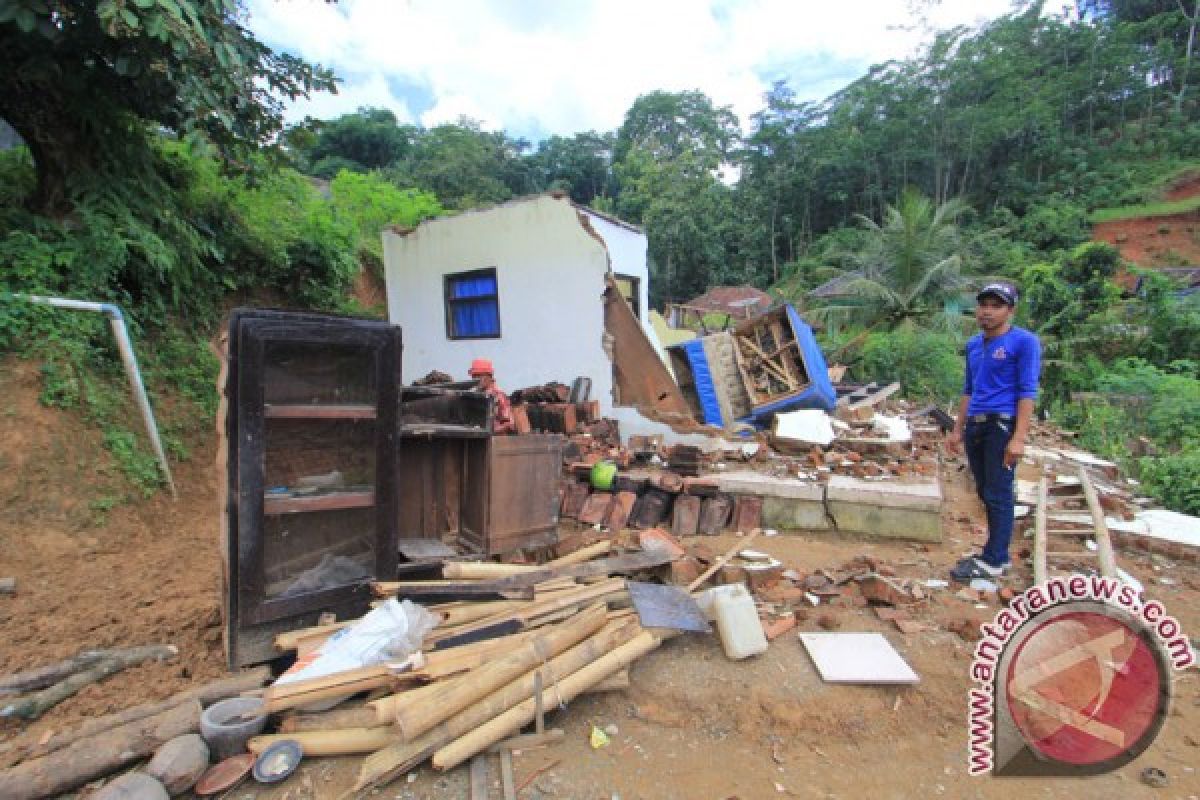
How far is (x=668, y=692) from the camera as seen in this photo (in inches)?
106

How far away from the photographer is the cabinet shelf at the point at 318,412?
2717 millimetres

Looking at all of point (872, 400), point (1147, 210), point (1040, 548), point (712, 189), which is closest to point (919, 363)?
point (872, 400)

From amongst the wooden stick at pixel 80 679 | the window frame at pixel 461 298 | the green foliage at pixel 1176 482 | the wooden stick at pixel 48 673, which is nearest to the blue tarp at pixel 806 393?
the green foliage at pixel 1176 482

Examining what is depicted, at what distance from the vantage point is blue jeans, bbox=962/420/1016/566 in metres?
3.53

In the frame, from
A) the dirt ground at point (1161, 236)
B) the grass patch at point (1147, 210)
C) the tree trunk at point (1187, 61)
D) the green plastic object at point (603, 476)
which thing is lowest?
the green plastic object at point (603, 476)

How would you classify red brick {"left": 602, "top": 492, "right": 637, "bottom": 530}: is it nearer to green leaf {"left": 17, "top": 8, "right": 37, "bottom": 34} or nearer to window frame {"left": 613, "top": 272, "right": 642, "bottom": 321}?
window frame {"left": 613, "top": 272, "right": 642, "bottom": 321}

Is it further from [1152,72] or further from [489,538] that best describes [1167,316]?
[1152,72]

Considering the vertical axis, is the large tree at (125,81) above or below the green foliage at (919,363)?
above

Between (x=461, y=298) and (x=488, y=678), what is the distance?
25.8ft

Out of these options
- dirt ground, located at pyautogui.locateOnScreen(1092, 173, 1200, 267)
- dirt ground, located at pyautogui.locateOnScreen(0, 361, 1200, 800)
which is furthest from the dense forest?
dirt ground, located at pyautogui.locateOnScreen(0, 361, 1200, 800)

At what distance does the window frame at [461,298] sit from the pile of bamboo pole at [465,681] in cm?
639

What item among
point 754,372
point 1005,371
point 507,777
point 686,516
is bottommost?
point 507,777

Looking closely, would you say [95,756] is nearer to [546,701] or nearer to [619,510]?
[546,701]

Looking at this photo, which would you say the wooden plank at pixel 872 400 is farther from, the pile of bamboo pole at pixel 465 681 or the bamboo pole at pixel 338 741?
the bamboo pole at pixel 338 741
